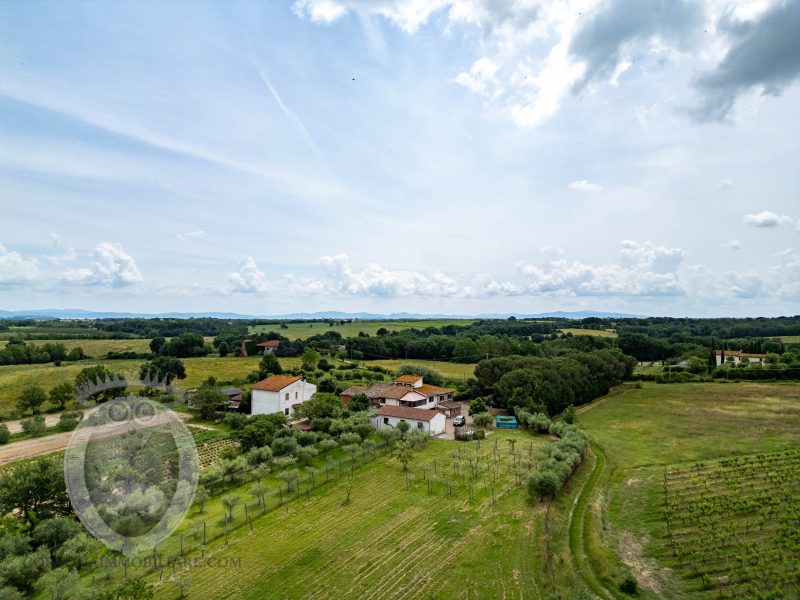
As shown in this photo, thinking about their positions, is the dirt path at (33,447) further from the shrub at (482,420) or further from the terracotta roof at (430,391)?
the shrub at (482,420)

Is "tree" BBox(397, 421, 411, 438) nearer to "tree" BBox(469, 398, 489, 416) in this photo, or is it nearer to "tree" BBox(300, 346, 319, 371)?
"tree" BBox(469, 398, 489, 416)

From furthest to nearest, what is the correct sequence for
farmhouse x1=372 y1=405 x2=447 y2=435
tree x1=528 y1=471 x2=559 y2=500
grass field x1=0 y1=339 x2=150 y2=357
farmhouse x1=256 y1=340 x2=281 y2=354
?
farmhouse x1=256 y1=340 x2=281 y2=354 < grass field x1=0 y1=339 x2=150 y2=357 < farmhouse x1=372 y1=405 x2=447 y2=435 < tree x1=528 y1=471 x2=559 y2=500

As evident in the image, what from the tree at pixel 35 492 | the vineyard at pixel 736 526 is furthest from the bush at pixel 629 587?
the tree at pixel 35 492

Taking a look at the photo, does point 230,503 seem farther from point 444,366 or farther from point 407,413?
point 444,366

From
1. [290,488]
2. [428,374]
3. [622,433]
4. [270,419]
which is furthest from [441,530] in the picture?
[428,374]

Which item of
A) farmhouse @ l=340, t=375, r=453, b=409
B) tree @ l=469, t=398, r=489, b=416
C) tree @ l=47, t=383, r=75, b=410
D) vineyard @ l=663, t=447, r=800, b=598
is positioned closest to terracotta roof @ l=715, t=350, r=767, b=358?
tree @ l=469, t=398, r=489, b=416

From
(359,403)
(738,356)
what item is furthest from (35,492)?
(738,356)
